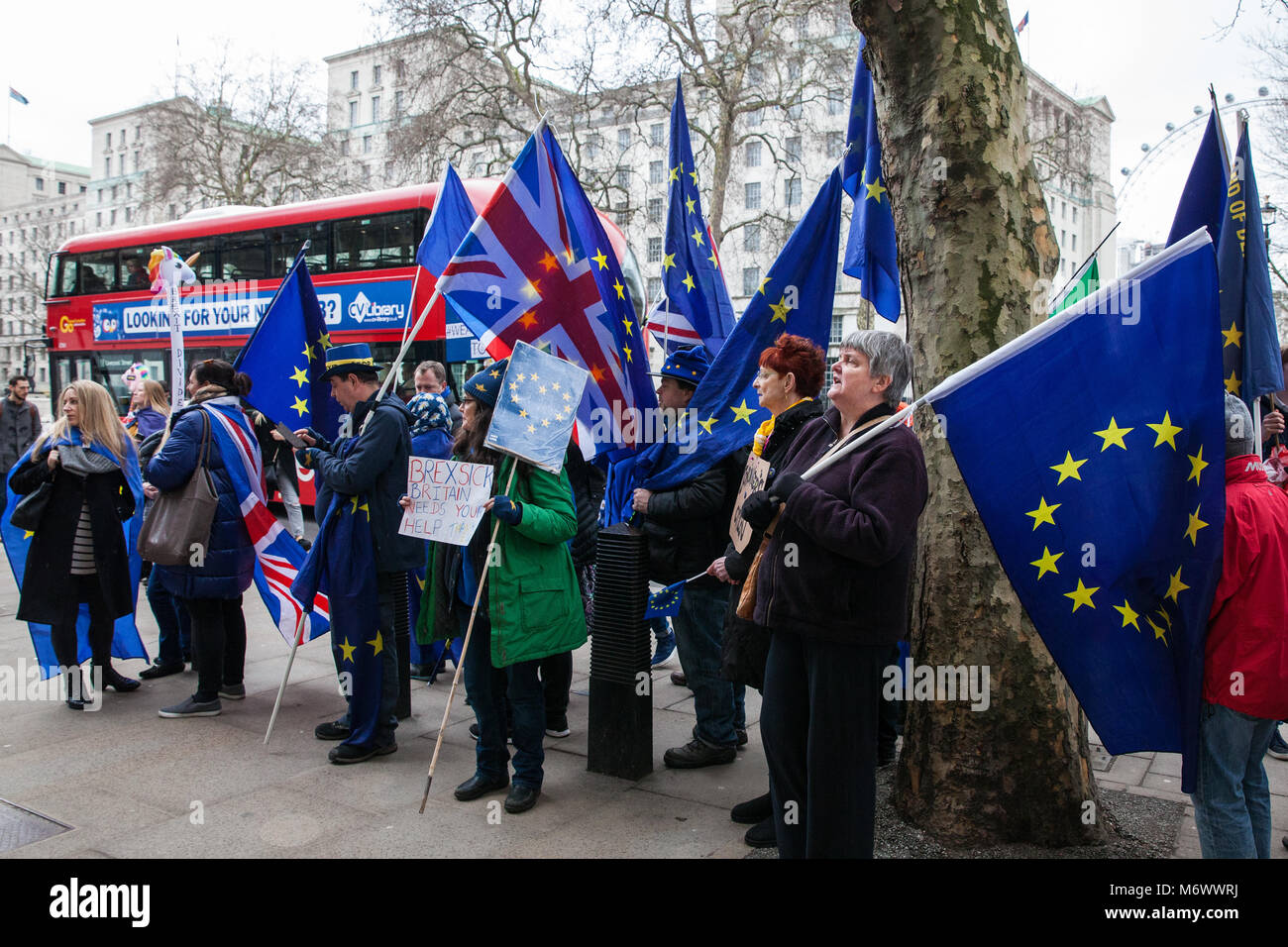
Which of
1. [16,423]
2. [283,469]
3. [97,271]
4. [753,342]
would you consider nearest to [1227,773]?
[753,342]

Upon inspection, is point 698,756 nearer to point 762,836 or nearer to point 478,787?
point 762,836

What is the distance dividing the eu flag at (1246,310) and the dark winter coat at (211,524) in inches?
192

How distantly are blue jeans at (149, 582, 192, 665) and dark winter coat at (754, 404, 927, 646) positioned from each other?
4.63 meters

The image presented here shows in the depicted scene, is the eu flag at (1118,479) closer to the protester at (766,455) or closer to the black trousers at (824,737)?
the black trousers at (824,737)

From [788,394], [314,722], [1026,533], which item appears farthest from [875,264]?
[314,722]

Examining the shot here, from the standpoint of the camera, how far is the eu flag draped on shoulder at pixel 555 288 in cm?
497

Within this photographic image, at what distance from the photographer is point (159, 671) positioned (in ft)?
21.0

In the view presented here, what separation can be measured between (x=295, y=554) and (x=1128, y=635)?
4.45 meters

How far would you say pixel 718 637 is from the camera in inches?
189

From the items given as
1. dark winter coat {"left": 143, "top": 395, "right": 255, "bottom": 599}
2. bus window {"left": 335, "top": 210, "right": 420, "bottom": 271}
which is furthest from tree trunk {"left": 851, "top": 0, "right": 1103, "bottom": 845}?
bus window {"left": 335, "top": 210, "right": 420, "bottom": 271}

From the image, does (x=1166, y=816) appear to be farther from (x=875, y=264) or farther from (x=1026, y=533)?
(x=875, y=264)

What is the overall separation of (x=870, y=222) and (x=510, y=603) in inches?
100

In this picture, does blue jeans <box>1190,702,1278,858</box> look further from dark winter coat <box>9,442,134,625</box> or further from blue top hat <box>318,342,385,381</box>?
dark winter coat <box>9,442,134,625</box>

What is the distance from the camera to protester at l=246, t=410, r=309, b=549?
19.8 ft
